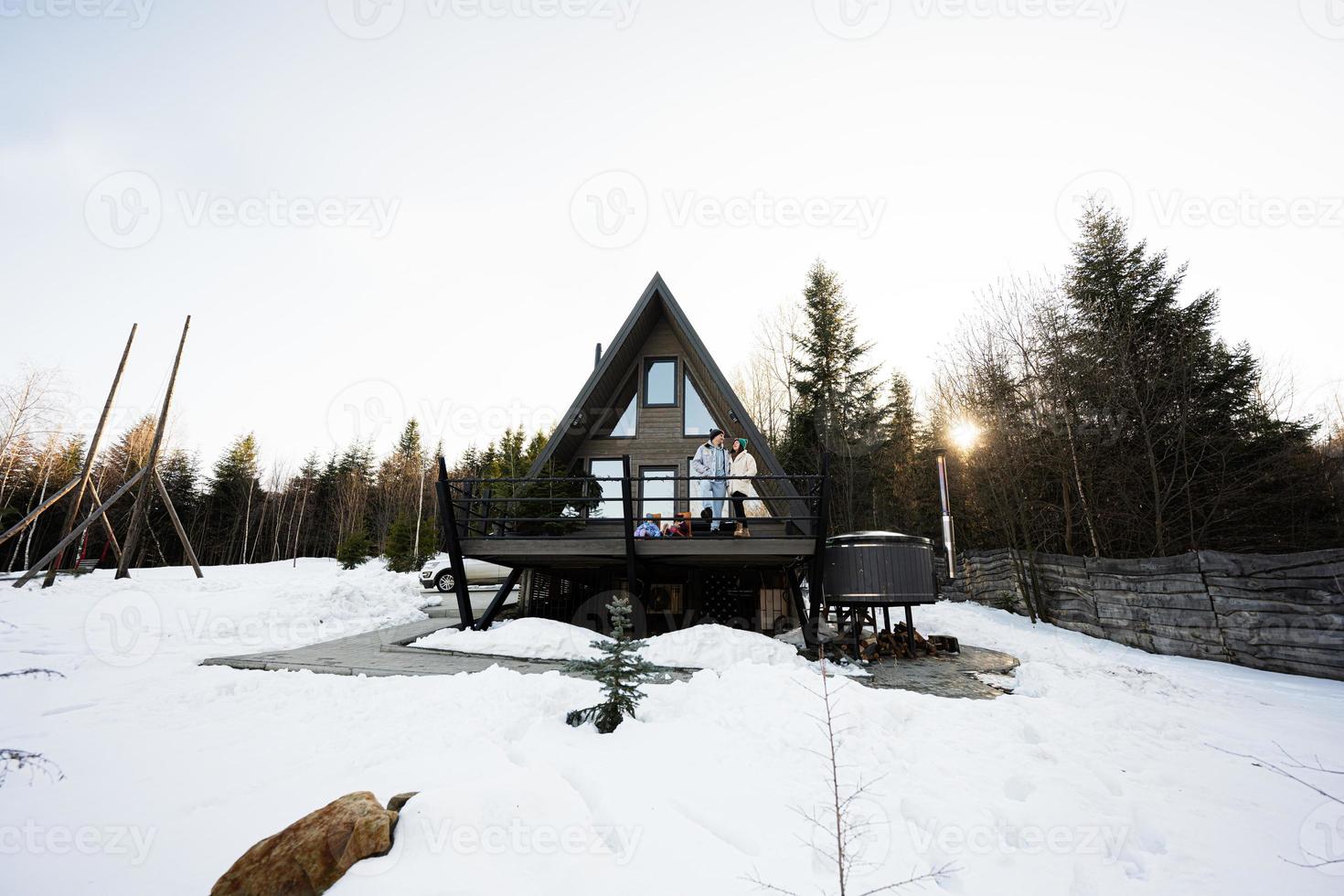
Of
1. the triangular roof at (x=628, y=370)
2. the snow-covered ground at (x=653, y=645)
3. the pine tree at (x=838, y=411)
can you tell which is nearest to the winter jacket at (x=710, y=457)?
the triangular roof at (x=628, y=370)

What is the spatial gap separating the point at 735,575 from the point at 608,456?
157 inches

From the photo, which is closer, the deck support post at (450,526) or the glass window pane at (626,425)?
the deck support post at (450,526)

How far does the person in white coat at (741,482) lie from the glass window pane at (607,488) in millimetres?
3058

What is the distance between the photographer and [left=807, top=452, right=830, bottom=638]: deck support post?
792 cm

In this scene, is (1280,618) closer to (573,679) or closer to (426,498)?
(573,679)

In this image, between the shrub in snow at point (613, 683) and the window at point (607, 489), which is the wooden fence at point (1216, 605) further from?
the window at point (607, 489)

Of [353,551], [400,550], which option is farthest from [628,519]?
[400,550]

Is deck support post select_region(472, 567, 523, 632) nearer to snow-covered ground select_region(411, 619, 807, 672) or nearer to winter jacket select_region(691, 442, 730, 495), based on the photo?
snow-covered ground select_region(411, 619, 807, 672)

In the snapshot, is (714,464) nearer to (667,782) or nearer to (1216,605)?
(667,782)

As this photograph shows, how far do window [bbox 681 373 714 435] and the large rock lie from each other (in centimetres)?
1043

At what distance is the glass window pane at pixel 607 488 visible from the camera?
487 inches

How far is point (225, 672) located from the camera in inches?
248

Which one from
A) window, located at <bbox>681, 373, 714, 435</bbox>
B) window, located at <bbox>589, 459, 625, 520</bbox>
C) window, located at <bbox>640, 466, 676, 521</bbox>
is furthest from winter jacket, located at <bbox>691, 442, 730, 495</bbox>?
window, located at <bbox>589, 459, 625, 520</bbox>

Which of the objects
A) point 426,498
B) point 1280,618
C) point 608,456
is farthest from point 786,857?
point 426,498
